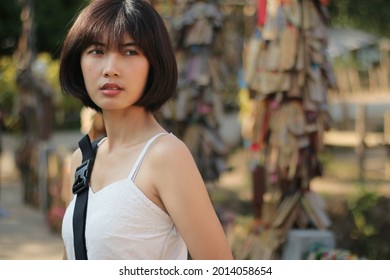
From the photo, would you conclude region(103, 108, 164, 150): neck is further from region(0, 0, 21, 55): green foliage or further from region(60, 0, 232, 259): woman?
region(0, 0, 21, 55): green foliage

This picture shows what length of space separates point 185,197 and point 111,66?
37 centimetres

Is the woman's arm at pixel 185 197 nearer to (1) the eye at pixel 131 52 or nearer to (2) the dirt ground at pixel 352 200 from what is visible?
(1) the eye at pixel 131 52

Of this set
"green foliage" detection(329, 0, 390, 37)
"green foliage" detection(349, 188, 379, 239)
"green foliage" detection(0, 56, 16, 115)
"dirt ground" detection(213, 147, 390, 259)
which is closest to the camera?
"dirt ground" detection(213, 147, 390, 259)

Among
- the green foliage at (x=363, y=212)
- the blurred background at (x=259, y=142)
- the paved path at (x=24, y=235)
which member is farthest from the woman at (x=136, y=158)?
the green foliage at (x=363, y=212)

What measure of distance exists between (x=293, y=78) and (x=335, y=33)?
602 inches

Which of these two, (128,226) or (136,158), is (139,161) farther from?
(128,226)

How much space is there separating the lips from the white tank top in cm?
15

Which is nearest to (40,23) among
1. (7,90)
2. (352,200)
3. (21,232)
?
(7,90)

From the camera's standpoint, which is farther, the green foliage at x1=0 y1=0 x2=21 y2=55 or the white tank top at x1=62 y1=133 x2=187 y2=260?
the green foliage at x1=0 y1=0 x2=21 y2=55

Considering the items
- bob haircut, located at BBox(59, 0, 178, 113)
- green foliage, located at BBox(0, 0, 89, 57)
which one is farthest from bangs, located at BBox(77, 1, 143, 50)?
green foliage, located at BBox(0, 0, 89, 57)

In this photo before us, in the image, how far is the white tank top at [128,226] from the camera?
190 centimetres

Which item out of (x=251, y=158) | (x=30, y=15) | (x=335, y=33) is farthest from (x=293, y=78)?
(x=335, y=33)

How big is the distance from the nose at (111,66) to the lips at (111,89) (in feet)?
0.08

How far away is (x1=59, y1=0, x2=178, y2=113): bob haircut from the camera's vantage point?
195 centimetres
